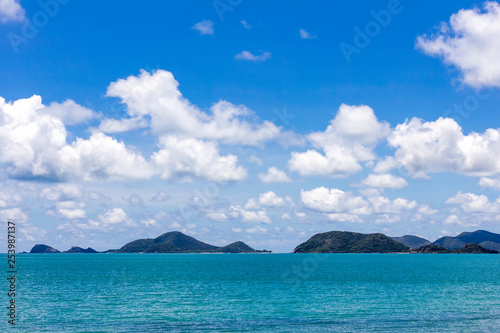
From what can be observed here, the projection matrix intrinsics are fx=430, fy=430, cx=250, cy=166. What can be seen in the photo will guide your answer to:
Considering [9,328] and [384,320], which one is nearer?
[9,328]

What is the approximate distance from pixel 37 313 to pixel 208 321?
29620mm


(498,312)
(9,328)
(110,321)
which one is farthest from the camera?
(498,312)

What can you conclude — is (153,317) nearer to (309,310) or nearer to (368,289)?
(309,310)

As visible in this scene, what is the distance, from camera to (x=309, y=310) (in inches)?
2894

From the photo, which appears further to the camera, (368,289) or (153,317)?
(368,289)

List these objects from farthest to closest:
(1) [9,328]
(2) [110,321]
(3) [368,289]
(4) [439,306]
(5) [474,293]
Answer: (3) [368,289]
(5) [474,293]
(4) [439,306]
(2) [110,321]
(1) [9,328]

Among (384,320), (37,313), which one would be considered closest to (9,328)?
(37,313)

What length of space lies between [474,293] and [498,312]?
2839cm

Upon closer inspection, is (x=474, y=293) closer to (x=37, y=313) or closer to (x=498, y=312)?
(x=498, y=312)

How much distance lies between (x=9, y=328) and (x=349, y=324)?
47474 millimetres

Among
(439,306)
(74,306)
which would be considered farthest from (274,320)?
(74,306)

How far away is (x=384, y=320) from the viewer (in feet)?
213

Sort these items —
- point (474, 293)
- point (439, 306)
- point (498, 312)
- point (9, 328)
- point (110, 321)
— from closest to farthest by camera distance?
1. point (9, 328)
2. point (110, 321)
3. point (498, 312)
4. point (439, 306)
5. point (474, 293)

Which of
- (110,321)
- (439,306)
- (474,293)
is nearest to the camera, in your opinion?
(110,321)
